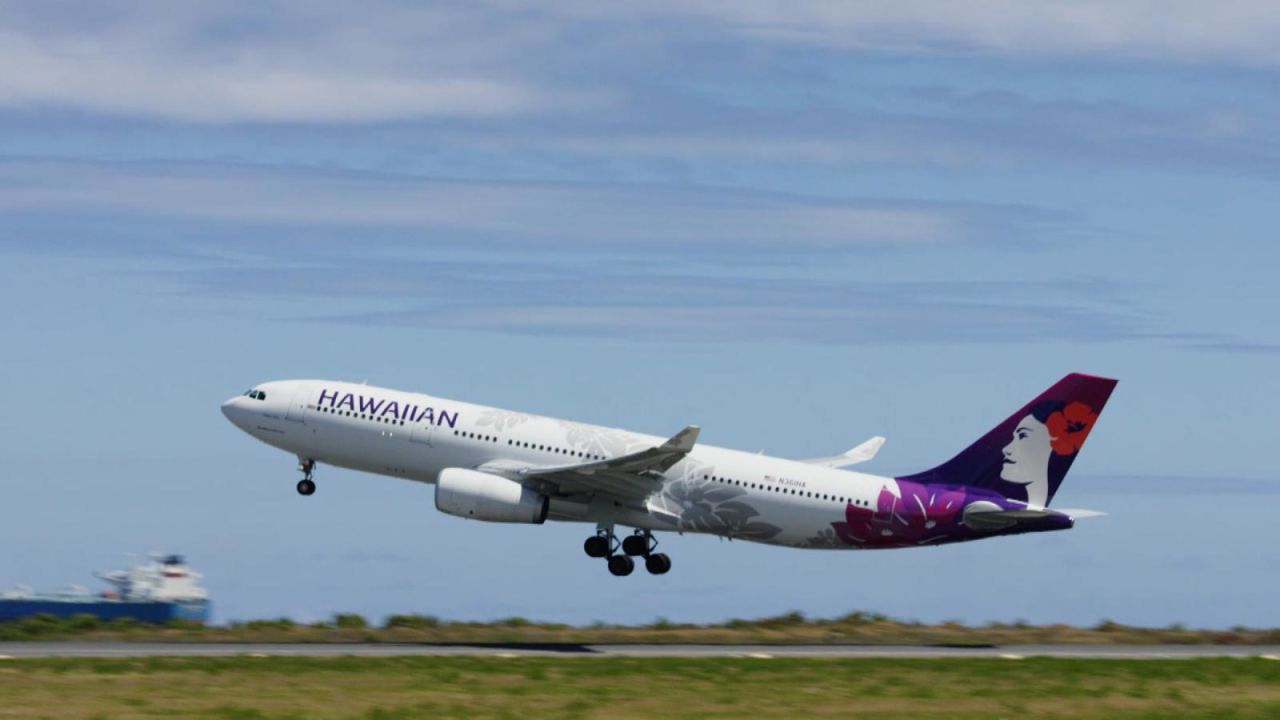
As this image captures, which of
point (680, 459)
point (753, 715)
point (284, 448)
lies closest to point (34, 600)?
point (284, 448)

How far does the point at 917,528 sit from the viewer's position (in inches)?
2099

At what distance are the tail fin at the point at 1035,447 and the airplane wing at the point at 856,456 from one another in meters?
6.59

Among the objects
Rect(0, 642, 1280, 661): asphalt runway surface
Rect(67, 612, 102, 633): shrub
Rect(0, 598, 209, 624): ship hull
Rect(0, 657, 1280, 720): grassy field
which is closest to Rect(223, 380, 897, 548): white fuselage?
Rect(0, 642, 1280, 661): asphalt runway surface

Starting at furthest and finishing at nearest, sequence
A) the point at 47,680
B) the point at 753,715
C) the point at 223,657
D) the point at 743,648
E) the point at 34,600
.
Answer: the point at 34,600
the point at 743,648
the point at 223,657
the point at 47,680
the point at 753,715

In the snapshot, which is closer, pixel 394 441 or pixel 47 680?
pixel 47 680

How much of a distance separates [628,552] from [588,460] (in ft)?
12.3

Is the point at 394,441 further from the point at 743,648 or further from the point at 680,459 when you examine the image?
the point at 743,648

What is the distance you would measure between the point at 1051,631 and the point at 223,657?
25.5m

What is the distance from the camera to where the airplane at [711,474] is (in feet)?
174

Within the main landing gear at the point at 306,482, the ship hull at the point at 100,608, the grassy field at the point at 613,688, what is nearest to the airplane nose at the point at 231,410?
the main landing gear at the point at 306,482

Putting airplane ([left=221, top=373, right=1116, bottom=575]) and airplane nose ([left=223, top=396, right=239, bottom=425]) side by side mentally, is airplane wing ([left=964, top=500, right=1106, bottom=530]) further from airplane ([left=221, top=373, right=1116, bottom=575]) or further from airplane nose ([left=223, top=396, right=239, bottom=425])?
airplane nose ([left=223, top=396, right=239, bottom=425])

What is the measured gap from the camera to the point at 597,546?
55.3 m

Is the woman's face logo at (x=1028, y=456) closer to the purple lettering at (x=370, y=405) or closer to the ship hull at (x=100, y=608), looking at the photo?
the purple lettering at (x=370, y=405)

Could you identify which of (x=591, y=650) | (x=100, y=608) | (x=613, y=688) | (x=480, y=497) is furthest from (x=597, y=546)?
(x=100, y=608)
